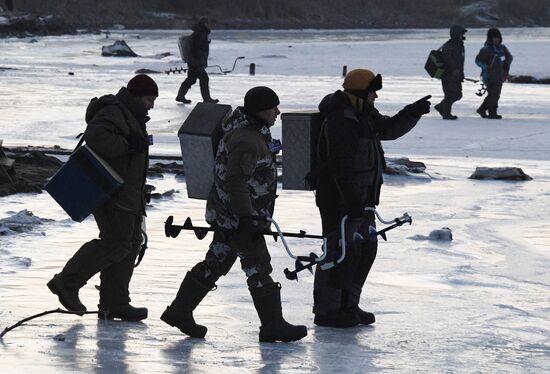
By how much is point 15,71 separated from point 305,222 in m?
23.1

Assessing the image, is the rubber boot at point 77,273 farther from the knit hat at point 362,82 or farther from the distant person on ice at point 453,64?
the distant person on ice at point 453,64

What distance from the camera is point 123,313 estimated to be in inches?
259

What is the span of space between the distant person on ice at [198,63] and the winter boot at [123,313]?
1542 centimetres

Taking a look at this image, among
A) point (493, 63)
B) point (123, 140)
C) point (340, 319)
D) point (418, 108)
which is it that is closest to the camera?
point (123, 140)

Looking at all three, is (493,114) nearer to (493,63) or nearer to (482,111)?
(482,111)

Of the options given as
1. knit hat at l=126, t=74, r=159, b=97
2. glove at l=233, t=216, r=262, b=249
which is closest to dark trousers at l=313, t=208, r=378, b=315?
glove at l=233, t=216, r=262, b=249

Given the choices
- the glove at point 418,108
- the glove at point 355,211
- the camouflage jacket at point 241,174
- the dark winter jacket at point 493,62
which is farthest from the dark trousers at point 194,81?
the camouflage jacket at point 241,174

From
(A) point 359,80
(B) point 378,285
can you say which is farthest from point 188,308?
(B) point 378,285

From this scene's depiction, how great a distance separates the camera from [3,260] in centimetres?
808

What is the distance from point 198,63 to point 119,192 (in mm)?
16015

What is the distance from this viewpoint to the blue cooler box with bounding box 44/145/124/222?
20.9 ft

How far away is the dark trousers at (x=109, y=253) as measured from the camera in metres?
6.50

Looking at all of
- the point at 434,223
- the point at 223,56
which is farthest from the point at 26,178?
the point at 223,56

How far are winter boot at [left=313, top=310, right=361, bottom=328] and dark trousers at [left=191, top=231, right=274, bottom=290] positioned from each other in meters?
0.57
